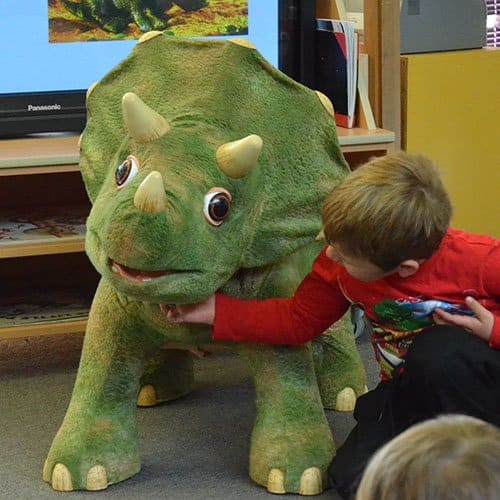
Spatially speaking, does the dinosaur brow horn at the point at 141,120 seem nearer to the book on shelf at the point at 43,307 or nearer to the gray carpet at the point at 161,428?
the gray carpet at the point at 161,428

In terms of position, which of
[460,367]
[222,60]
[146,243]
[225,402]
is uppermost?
[222,60]

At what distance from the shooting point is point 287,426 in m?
1.52

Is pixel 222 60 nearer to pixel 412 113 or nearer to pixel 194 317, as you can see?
pixel 194 317

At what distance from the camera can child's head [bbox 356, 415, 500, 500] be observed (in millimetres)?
770

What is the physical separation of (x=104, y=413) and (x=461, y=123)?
1.00 meters

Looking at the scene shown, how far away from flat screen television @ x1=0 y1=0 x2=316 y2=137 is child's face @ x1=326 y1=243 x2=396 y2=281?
2.72 ft

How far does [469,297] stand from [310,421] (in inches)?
11.1

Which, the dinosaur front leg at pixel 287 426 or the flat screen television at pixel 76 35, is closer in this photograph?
the dinosaur front leg at pixel 287 426

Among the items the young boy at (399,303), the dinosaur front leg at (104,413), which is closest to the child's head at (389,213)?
the young boy at (399,303)

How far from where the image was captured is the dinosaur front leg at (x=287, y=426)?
1512 mm

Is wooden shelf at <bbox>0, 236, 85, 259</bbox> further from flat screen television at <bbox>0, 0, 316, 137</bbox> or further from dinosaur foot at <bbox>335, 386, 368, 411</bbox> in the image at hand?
dinosaur foot at <bbox>335, 386, 368, 411</bbox>

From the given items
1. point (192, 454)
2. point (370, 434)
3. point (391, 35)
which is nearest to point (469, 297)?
point (370, 434)

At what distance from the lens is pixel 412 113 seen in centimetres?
214

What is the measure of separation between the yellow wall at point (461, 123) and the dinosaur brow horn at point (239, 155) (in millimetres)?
792
